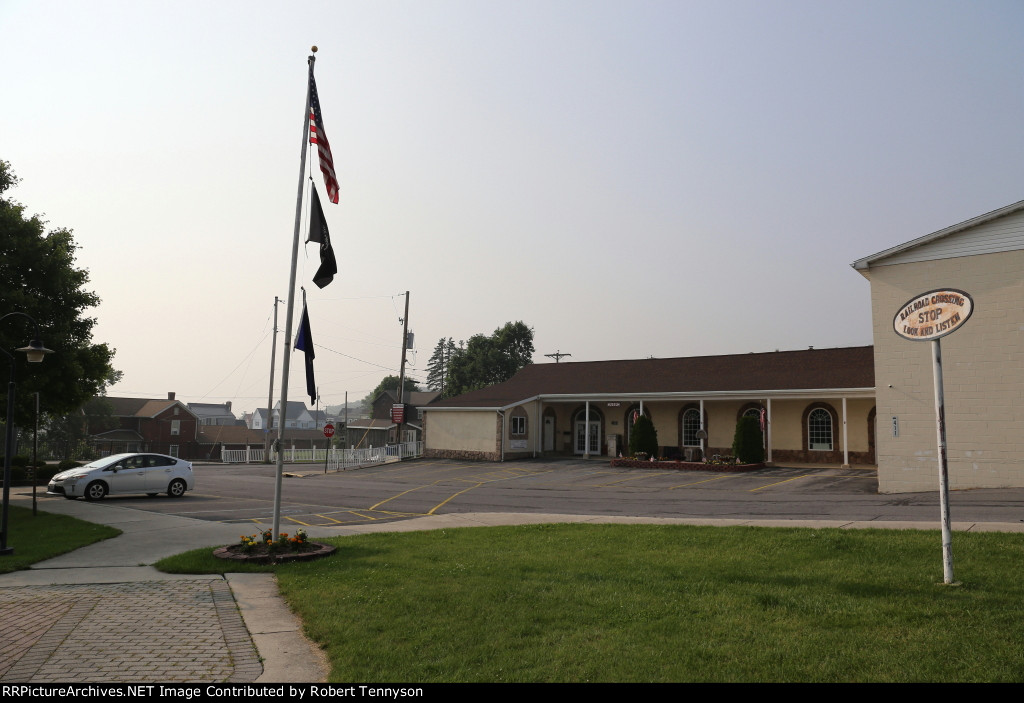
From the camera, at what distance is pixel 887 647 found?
18.5 ft

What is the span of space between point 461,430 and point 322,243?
2816cm

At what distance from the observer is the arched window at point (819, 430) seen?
32.4 metres

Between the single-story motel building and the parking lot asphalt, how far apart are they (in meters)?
7.79

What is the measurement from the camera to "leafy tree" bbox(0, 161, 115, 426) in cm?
1789

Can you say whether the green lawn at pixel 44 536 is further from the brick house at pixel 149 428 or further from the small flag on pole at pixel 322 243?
the brick house at pixel 149 428

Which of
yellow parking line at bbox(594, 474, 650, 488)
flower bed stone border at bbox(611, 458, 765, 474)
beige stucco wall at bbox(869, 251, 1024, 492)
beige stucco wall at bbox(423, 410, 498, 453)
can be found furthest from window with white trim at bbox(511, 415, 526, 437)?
beige stucco wall at bbox(869, 251, 1024, 492)

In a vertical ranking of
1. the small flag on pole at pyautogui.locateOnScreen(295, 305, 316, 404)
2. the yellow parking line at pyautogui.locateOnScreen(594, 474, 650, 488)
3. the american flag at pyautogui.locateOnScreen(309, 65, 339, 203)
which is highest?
the american flag at pyautogui.locateOnScreen(309, 65, 339, 203)

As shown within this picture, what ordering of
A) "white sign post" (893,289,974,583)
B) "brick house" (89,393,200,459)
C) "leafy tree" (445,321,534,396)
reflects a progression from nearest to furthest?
"white sign post" (893,289,974,583), "brick house" (89,393,200,459), "leafy tree" (445,321,534,396)

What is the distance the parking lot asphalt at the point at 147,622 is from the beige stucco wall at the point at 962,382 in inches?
294

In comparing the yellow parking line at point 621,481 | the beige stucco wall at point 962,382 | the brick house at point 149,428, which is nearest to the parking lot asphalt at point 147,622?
the beige stucco wall at point 962,382

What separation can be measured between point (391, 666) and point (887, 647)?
3997 mm

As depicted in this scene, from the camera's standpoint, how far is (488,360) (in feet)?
253

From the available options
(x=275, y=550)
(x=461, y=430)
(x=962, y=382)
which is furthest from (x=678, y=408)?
(x=275, y=550)

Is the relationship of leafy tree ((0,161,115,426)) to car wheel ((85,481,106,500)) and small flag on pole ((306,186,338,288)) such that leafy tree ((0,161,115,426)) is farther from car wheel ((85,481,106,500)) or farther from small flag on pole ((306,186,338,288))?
small flag on pole ((306,186,338,288))
